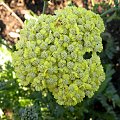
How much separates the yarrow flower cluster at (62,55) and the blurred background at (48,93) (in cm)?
39

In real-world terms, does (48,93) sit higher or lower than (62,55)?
lower

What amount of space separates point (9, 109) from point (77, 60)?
1.04 metres

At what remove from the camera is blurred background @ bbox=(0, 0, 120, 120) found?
8.09 feet

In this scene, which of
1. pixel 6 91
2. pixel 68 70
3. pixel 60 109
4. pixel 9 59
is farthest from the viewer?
pixel 9 59

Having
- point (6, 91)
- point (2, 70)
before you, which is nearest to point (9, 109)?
point (6, 91)

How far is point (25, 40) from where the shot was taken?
5.75ft

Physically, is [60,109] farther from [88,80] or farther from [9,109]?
[88,80]

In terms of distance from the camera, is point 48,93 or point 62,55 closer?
point 62,55

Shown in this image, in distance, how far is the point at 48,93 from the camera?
244 centimetres

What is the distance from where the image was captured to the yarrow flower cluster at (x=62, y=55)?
1674 mm

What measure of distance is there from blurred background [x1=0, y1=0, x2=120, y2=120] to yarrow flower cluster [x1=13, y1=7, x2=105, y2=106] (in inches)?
15.5

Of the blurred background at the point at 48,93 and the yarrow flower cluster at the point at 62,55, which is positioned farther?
the blurred background at the point at 48,93

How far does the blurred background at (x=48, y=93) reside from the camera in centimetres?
246

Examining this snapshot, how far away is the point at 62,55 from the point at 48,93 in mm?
813
